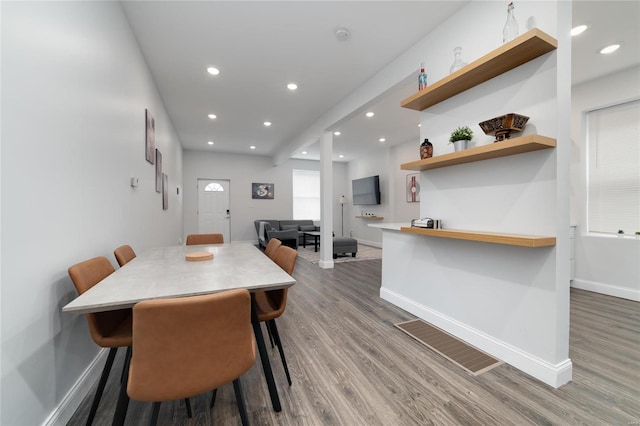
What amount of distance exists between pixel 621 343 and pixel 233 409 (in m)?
3.00

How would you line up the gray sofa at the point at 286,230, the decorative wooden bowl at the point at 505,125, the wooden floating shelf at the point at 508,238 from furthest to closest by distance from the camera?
the gray sofa at the point at 286,230 → the decorative wooden bowl at the point at 505,125 → the wooden floating shelf at the point at 508,238

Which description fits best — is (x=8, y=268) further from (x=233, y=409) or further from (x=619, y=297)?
(x=619, y=297)

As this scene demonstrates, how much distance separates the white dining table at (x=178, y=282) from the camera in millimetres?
1064

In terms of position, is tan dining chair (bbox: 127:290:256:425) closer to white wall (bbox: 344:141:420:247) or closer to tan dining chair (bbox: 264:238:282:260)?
tan dining chair (bbox: 264:238:282:260)

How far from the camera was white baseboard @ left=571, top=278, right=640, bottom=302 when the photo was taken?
3.07m

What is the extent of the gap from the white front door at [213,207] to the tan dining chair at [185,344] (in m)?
7.27

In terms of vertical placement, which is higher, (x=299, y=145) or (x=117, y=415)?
(x=299, y=145)

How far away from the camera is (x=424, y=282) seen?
2604mm

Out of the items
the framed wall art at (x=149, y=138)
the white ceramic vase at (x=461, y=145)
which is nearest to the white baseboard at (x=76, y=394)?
the framed wall art at (x=149, y=138)

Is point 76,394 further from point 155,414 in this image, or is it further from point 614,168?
point 614,168

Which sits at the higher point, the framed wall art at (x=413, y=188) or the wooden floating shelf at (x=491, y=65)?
the wooden floating shelf at (x=491, y=65)

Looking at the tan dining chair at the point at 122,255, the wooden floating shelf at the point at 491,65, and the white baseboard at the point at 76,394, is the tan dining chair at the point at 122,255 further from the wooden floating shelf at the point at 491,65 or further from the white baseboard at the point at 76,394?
the wooden floating shelf at the point at 491,65

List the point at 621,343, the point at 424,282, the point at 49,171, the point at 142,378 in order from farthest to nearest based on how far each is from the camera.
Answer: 1. the point at 424,282
2. the point at 621,343
3. the point at 49,171
4. the point at 142,378

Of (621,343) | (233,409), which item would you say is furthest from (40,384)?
(621,343)
